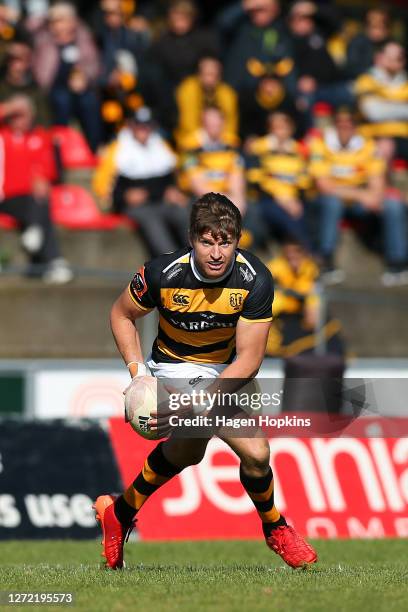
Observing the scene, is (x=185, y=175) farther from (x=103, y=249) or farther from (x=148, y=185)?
(x=103, y=249)

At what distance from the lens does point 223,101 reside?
16.2 meters

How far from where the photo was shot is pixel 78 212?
1575 cm

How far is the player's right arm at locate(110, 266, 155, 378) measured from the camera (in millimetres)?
7051

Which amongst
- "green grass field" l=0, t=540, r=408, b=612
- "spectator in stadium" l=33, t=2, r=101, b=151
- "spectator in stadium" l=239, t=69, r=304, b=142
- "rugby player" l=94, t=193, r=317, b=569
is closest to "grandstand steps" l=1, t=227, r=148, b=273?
"spectator in stadium" l=33, t=2, r=101, b=151

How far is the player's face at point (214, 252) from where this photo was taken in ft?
21.9

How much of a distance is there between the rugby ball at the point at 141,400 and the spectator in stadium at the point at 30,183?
25.0 ft

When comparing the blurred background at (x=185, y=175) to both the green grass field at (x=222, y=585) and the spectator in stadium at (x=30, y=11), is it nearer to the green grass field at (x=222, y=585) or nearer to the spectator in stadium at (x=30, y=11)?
the spectator in stadium at (x=30, y=11)

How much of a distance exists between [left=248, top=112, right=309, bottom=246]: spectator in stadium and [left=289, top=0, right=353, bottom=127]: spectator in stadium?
1.75 m

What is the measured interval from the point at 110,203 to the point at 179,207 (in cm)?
112

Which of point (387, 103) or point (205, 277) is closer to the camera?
point (205, 277)

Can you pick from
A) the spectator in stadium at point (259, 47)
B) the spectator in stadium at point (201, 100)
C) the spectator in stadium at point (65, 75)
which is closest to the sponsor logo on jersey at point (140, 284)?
the spectator in stadium at point (201, 100)

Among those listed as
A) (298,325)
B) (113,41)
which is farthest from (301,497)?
(113,41)

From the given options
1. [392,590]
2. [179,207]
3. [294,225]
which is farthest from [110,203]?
[392,590]

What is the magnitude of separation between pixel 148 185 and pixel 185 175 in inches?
21.8
